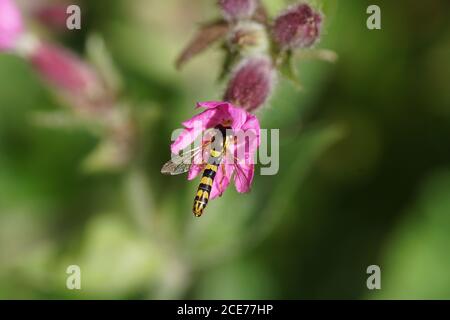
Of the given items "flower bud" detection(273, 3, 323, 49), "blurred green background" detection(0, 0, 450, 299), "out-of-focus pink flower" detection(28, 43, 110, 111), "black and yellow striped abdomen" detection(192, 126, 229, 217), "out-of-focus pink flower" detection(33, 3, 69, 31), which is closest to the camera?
"black and yellow striped abdomen" detection(192, 126, 229, 217)

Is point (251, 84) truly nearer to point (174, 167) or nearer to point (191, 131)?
point (191, 131)

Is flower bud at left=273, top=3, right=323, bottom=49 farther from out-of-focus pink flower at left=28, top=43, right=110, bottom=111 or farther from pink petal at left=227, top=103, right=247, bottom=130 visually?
out-of-focus pink flower at left=28, top=43, right=110, bottom=111

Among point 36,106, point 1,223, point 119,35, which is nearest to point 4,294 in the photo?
point 1,223

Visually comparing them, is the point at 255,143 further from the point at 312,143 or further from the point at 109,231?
the point at 109,231

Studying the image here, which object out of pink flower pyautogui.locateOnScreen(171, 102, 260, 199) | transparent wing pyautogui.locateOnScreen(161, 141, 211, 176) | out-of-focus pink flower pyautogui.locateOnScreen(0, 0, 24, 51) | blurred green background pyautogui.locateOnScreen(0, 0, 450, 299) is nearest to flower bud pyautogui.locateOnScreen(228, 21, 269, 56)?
pink flower pyautogui.locateOnScreen(171, 102, 260, 199)

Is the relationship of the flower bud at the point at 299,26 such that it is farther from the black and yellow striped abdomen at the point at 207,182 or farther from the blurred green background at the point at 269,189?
the blurred green background at the point at 269,189
